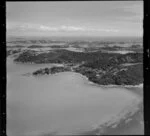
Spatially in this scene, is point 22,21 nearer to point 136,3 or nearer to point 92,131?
point 136,3

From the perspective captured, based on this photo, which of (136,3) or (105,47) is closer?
(136,3)

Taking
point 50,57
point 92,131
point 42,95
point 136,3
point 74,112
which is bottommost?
point 92,131

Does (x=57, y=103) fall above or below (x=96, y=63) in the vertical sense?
below

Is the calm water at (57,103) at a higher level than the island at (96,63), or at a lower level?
lower

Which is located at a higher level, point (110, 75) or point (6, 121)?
point (110, 75)

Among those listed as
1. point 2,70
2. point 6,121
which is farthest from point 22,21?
point 6,121

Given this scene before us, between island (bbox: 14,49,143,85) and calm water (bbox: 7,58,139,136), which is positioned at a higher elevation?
island (bbox: 14,49,143,85)
